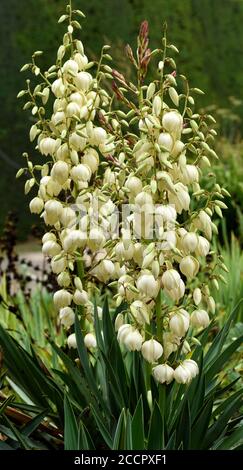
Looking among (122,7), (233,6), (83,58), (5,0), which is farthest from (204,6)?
(83,58)

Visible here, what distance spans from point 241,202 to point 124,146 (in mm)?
5229

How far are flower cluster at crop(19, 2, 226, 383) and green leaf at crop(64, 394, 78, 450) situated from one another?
0.24 m

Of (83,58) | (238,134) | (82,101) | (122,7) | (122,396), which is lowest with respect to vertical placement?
(122,396)

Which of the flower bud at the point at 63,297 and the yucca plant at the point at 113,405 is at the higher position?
the flower bud at the point at 63,297

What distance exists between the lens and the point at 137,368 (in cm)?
269

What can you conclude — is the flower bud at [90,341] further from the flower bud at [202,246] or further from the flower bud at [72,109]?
the flower bud at [72,109]

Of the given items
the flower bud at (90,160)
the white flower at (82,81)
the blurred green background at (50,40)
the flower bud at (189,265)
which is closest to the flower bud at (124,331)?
the flower bud at (189,265)

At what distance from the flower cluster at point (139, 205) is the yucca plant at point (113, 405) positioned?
0.39 feet

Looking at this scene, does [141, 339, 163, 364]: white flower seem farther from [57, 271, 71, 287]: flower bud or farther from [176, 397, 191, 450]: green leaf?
[57, 271, 71, 287]: flower bud

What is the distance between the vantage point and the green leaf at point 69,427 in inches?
94.2

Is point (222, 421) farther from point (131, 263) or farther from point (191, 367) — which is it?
point (131, 263)

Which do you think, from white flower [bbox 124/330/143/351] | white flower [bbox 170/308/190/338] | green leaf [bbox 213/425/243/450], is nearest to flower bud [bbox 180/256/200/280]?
white flower [bbox 170/308/190/338]

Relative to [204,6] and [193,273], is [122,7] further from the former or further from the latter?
[193,273]

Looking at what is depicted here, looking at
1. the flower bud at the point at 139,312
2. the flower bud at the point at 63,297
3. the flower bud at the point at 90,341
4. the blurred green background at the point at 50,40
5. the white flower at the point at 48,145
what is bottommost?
the flower bud at the point at 139,312
